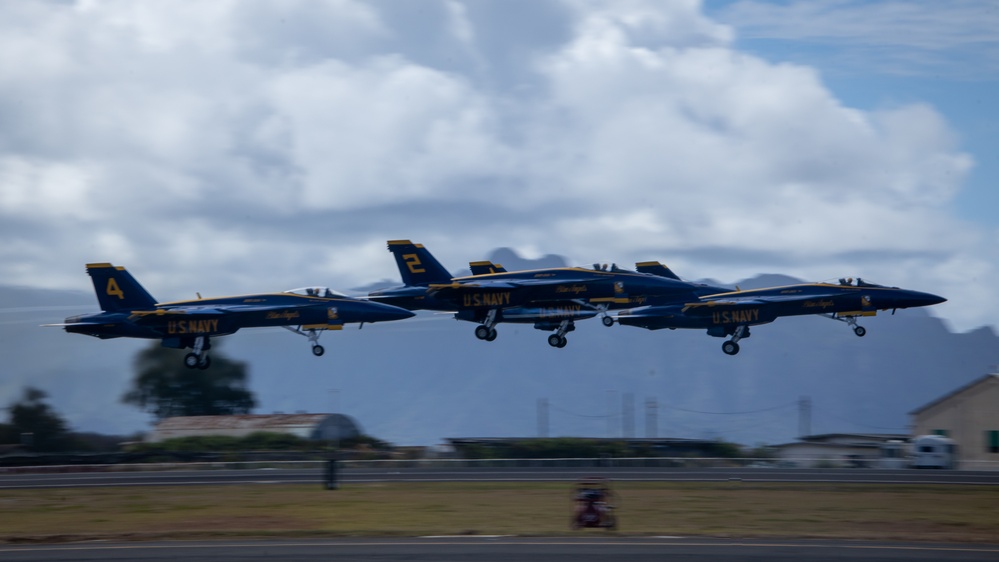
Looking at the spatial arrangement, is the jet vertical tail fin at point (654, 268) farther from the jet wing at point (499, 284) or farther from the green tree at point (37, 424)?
the green tree at point (37, 424)

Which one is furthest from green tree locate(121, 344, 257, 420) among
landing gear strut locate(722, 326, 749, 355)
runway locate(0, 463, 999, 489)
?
landing gear strut locate(722, 326, 749, 355)

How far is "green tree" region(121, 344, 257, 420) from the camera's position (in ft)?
301

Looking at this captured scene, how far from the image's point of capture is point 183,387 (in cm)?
9450

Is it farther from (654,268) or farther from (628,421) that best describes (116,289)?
(628,421)

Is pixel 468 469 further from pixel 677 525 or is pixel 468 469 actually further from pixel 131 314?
pixel 677 525

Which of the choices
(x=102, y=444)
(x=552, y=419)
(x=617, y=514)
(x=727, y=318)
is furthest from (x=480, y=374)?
(x=617, y=514)

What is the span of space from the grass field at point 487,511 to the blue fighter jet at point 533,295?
12860mm

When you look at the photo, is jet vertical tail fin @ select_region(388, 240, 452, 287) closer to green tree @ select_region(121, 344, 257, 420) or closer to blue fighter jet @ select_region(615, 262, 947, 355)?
blue fighter jet @ select_region(615, 262, 947, 355)

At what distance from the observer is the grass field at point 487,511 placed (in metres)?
31.7

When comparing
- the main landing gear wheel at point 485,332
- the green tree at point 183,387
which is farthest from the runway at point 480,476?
the green tree at point 183,387

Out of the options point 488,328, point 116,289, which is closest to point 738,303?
point 488,328

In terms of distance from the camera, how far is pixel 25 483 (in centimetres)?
5412

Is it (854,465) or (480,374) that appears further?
(480,374)

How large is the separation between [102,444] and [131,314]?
78.2 feet
